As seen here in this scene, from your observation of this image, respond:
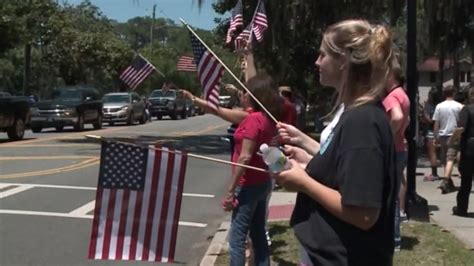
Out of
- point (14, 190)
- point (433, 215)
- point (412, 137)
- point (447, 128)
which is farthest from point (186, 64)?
point (447, 128)

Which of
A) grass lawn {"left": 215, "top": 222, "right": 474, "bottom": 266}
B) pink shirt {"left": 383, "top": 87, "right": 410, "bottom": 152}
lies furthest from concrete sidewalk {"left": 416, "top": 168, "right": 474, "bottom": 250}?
pink shirt {"left": 383, "top": 87, "right": 410, "bottom": 152}

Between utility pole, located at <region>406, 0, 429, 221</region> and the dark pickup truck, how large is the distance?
16039mm

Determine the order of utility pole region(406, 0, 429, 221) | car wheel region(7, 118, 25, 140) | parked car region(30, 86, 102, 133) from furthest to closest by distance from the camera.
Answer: parked car region(30, 86, 102, 133), car wheel region(7, 118, 25, 140), utility pole region(406, 0, 429, 221)

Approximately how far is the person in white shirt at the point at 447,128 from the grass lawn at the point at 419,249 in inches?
155

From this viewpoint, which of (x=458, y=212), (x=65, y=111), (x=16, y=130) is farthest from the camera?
(x=65, y=111)

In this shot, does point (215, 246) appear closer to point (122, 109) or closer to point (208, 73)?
point (208, 73)

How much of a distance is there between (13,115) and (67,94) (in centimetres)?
1014

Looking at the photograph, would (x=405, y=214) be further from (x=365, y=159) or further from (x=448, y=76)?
(x=448, y=76)

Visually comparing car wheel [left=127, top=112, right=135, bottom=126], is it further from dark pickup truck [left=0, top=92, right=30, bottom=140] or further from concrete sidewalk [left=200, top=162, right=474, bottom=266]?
concrete sidewalk [left=200, top=162, right=474, bottom=266]

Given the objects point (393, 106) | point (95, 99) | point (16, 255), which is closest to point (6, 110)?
point (95, 99)

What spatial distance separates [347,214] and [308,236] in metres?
0.26

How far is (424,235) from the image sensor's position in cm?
938

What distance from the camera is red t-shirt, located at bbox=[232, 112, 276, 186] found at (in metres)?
6.26

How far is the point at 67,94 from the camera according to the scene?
35.2 metres
